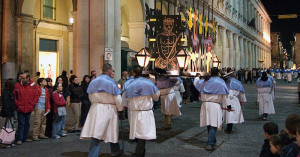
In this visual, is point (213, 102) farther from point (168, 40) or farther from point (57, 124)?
point (168, 40)

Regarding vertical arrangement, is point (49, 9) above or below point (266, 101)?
above

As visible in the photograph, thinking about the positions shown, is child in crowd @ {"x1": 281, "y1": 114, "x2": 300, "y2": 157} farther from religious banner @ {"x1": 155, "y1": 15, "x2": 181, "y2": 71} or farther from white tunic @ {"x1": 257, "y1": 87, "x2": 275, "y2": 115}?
white tunic @ {"x1": 257, "y1": 87, "x2": 275, "y2": 115}

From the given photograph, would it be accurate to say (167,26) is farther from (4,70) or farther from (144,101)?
(4,70)

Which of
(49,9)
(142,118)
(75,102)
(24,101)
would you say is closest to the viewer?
(142,118)

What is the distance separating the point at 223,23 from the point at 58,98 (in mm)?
36044

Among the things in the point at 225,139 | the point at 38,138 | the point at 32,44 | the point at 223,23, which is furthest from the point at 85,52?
the point at 223,23

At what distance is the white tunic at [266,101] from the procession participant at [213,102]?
17.3 feet

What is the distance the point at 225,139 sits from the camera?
9.73m

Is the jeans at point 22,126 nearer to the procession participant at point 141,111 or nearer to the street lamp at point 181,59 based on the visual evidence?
the procession participant at point 141,111

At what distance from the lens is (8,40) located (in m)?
18.0

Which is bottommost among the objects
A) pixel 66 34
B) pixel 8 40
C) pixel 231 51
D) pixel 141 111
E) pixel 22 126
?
pixel 22 126

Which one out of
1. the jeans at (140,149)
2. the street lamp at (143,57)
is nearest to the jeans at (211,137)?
the jeans at (140,149)

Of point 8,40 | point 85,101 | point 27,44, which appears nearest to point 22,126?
point 85,101

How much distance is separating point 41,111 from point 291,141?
279 inches
